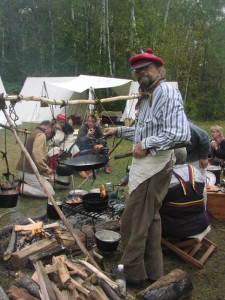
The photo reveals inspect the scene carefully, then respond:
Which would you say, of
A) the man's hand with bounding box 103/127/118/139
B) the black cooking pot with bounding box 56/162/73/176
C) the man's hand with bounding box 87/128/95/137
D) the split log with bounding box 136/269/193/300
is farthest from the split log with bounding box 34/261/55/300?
the man's hand with bounding box 87/128/95/137

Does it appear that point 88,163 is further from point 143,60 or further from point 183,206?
point 143,60

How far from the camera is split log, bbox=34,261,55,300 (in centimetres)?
251

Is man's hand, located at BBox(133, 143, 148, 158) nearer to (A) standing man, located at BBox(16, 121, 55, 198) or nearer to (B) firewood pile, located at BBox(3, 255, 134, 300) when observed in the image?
(B) firewood pile, located at BBox(3, 255, 134, 300)

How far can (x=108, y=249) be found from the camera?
3803 mm

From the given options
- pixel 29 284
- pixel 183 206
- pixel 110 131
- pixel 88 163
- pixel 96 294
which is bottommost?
pixel 29 284

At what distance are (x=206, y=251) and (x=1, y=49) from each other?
25427mm

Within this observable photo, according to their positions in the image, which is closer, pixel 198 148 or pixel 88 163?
pixel 88 163

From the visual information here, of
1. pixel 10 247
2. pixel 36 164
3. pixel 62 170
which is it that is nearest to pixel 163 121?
pixel 10 247

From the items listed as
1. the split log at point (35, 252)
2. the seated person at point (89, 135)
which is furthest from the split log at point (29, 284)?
the seated person at point (89, 135)

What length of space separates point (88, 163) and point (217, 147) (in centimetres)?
429

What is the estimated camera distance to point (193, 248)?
395 cm

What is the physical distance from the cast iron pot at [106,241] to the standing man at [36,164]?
2296 millimetres

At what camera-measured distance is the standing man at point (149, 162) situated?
9.55ft

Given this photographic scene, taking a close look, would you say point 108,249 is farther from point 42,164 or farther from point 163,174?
point 42,164
